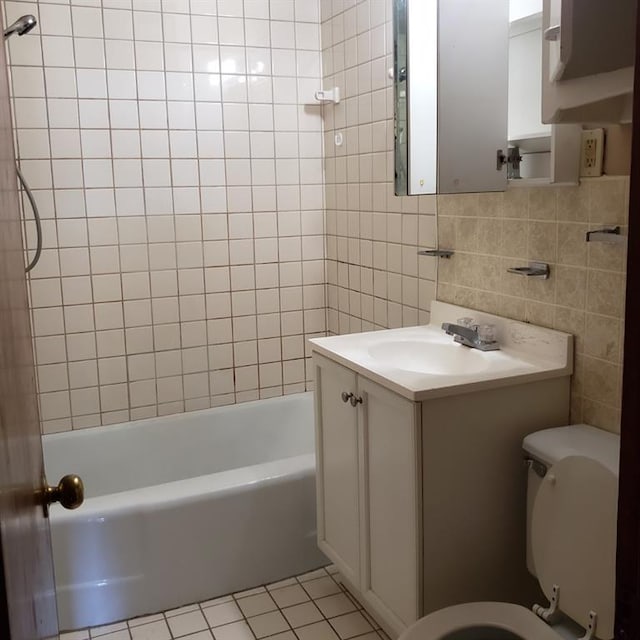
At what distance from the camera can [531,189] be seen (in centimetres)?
202

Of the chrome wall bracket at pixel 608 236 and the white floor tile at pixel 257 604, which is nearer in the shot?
the chrome wall bracket at pixel 608 236

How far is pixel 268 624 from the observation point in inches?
91.0

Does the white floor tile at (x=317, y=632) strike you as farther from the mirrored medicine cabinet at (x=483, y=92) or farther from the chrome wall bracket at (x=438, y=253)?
the mirrored medicine cabinet at (x=483, y=92)

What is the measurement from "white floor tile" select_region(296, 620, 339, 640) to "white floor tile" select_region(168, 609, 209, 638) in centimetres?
31

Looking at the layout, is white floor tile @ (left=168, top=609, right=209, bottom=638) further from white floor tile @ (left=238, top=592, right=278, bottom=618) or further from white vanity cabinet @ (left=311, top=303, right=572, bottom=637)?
white vanity cabinet @ (left=311, top=303, right=572, bottom=637)

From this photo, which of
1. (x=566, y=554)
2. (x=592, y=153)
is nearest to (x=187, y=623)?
(x=566, y=554)

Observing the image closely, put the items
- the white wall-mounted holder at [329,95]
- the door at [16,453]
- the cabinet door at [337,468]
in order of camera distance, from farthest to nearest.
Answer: the white wall-mounted holder at [329,95], the cabinet door at [337,468], the door at [16,453]

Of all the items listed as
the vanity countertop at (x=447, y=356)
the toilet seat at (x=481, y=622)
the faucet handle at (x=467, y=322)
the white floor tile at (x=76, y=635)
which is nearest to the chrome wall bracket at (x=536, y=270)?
the vanity countertop at (x=447, y=356)

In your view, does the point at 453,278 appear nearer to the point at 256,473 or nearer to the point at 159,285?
the point at 256,473

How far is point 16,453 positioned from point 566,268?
1537mm

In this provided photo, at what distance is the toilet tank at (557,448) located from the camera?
1701 millimetres

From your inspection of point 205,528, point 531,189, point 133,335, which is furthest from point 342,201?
point 205,528

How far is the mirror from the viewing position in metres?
2.02

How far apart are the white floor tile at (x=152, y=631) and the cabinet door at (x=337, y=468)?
0.56 m
